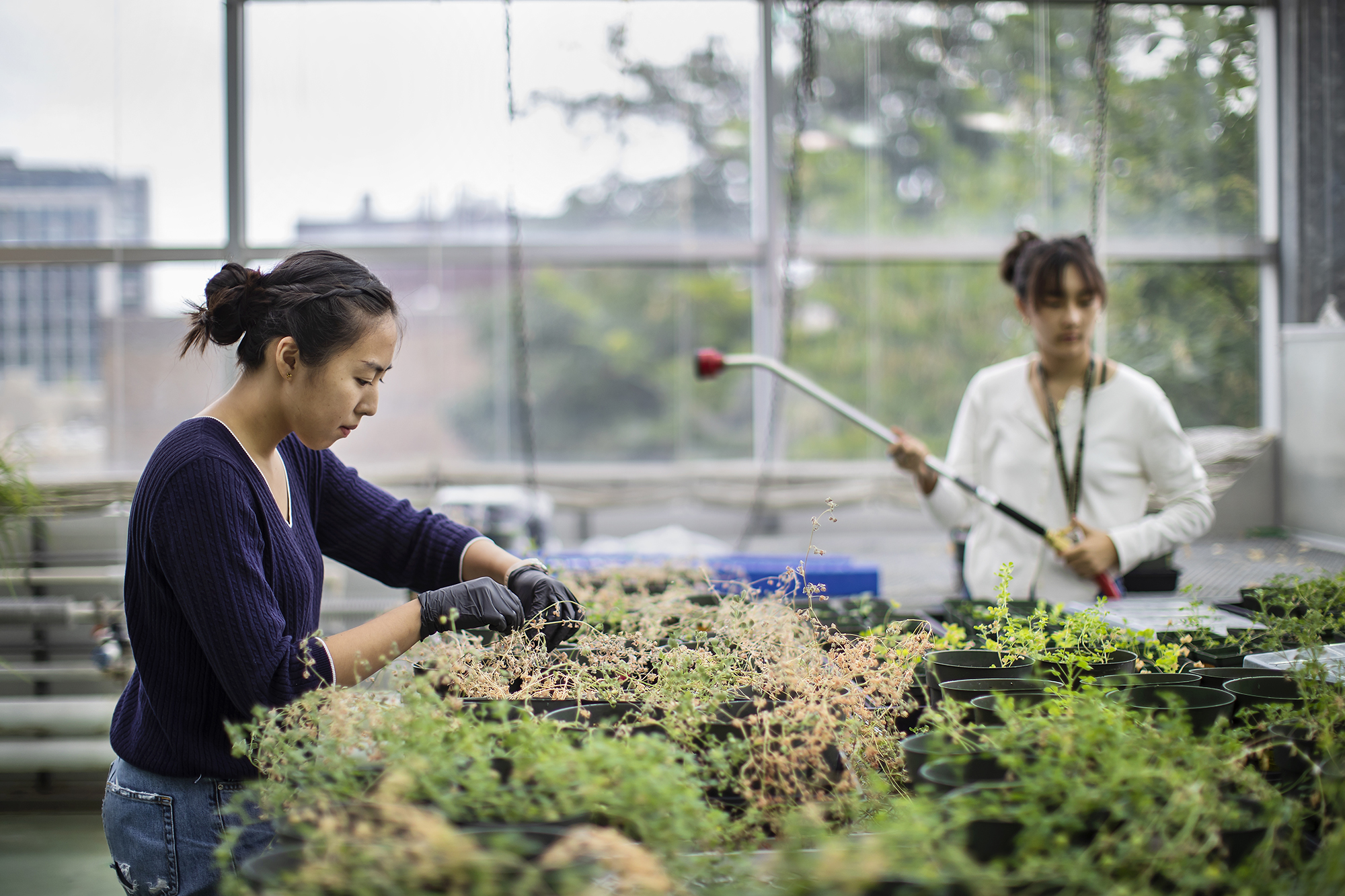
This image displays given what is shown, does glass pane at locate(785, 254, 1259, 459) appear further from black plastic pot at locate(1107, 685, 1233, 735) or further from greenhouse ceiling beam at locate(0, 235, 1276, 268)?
black plastic pot at locate(1107, 685, 1233, 735)

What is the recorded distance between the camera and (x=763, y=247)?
4617 millimetres

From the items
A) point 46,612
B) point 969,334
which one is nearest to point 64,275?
point 46,612

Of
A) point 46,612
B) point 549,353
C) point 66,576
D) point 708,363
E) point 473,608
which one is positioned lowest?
Answer: point 46,612

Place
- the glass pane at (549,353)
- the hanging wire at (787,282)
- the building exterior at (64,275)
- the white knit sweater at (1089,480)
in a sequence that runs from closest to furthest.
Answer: the white knit sweater at (1089,480), the hanging wire at (787,282), the building exterior at (64,275), the glass pane at (549,353)

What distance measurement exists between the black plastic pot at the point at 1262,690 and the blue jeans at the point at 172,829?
4.36 ft

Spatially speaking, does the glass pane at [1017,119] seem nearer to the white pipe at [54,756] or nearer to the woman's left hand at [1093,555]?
the woman's left hand at [1093,555]

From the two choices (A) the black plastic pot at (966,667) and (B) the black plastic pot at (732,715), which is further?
(A) the black plastic pot at (966,667)

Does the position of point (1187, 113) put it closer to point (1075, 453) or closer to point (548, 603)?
point (1075, 453)

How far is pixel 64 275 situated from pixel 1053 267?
4.44 m

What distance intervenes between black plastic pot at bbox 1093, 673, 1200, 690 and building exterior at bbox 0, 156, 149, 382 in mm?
4675

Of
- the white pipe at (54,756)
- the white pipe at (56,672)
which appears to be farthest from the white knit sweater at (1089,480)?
the white pipe at (56,672)

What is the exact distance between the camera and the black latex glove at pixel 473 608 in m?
1.41

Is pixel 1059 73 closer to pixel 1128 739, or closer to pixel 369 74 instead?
pixel 369 74

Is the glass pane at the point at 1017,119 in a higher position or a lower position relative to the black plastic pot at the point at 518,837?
higher
